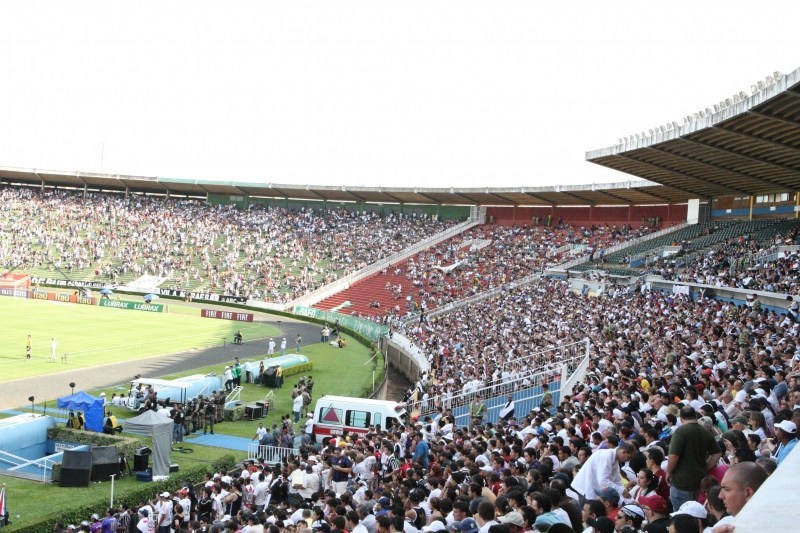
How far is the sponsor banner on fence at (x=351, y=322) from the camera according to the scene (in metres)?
45.1

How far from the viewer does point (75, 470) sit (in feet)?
57.7

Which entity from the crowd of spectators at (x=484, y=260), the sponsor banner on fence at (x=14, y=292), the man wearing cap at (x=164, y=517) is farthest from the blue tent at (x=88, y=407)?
the sponsor banner on fence at (x=14, y=292)

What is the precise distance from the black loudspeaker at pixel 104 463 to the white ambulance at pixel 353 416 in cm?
565

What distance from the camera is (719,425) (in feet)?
34.8

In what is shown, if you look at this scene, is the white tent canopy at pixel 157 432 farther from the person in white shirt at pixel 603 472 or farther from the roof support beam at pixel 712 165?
the roof support beam at pixel 712 165

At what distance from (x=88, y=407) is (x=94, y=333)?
79.0 ft

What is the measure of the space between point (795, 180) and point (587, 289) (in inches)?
459

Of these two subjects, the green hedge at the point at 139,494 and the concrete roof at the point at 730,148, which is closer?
the green hedge at the point at 139,494

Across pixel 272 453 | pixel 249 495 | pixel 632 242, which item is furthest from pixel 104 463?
pixel 632 242

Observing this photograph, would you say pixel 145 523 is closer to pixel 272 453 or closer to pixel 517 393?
pixel 272 453

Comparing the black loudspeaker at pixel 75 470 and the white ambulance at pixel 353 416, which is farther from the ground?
the white ambulance at pixel 353 416

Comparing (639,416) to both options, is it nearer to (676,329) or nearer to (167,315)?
(676,329)

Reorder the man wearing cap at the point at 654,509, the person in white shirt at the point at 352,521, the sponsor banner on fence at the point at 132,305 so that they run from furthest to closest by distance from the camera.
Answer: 1. the sponsor banner on fence at the point at 132,305
2. the person in white shirt at the point at 352,521
3. the man wearing cap at the point at 654,509

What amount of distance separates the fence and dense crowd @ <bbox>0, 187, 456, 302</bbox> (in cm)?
3813
